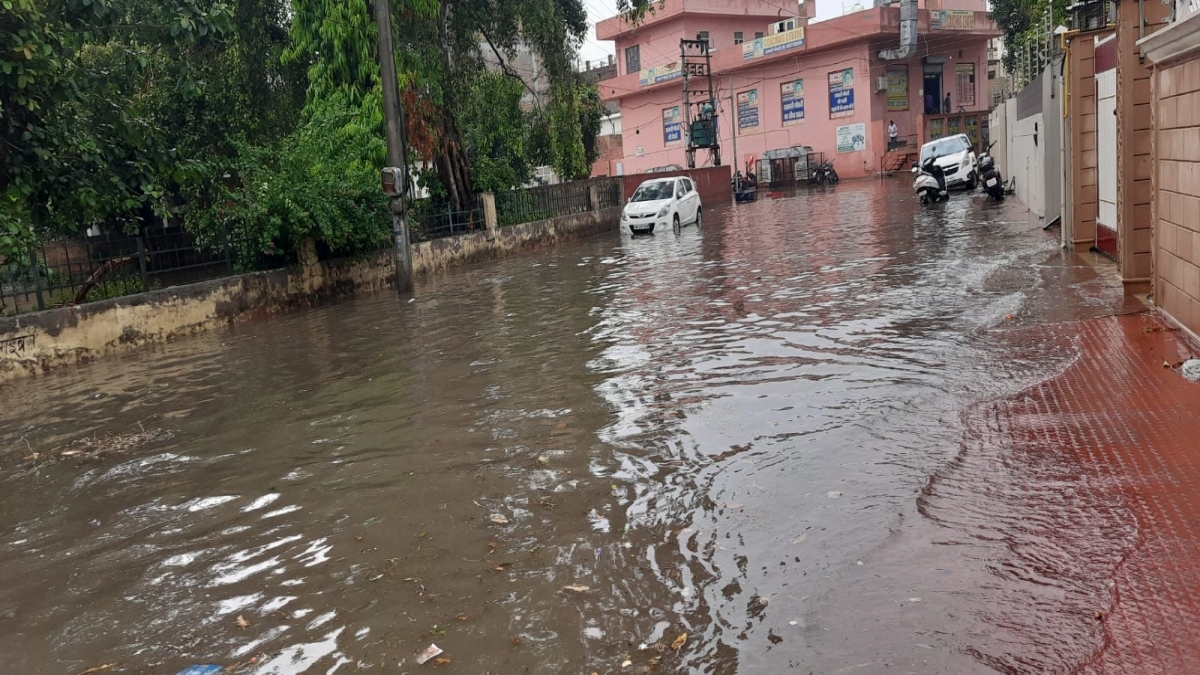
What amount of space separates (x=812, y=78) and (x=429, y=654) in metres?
50.7

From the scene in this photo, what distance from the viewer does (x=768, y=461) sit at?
5.84 m

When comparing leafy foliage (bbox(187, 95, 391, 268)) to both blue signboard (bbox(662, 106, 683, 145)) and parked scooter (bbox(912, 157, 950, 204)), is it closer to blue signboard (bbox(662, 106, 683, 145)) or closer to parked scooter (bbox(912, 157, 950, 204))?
parked scooter (bbox(912, 157, 950, 204))

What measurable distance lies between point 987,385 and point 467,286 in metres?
12.4

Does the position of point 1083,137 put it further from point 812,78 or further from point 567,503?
point 812,78

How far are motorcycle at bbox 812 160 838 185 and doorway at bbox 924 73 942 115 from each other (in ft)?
25.7

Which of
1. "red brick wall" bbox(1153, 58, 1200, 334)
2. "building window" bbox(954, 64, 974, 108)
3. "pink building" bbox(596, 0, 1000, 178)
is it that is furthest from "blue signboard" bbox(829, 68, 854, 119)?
"red brick wall" bbox(1153, 58, 1200, 334)

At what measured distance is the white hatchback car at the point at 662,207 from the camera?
27.0 metres

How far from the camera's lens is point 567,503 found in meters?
5.41

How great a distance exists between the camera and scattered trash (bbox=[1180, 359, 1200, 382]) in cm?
628

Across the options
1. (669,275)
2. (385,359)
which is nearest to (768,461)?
(385,359)

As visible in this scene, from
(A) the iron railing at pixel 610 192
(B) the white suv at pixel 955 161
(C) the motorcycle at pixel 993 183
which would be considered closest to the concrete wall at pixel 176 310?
(A) the iron railing at pixel 610 192

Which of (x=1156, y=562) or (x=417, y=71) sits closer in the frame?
(x=1156, y=562)

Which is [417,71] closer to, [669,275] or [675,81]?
[669,275]

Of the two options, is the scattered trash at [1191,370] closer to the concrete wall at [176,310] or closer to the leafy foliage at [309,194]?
the concrete wall at [176,310]
